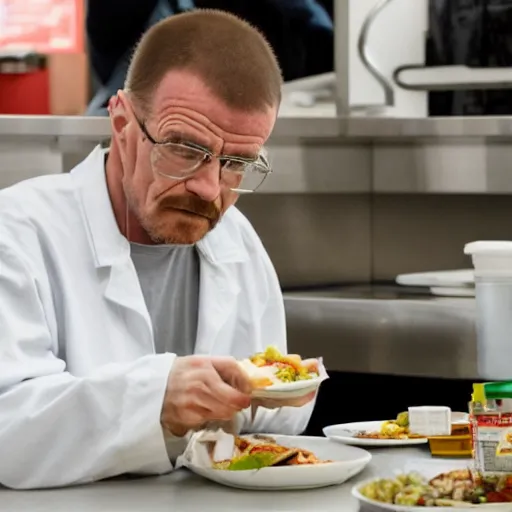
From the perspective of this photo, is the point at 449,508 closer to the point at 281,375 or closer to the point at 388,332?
the point at 281,375

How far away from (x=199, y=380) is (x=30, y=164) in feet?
6.28

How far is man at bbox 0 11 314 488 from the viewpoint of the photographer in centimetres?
196

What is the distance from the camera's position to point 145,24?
419 centimetres

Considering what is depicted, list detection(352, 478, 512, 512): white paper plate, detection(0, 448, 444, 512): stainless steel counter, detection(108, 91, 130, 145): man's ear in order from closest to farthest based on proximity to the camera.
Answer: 1. detection(352, 478, 512, 512): white paper plate
2. detection(0, 448, 444, 512): stainless steel counter
3. detection(108, 91, 130, 145): man's ear

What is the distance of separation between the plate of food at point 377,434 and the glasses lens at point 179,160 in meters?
0.52

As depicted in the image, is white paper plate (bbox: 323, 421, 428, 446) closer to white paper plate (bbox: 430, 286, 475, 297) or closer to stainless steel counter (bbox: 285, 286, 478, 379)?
stainless steel counter (bbox: 285, 286, 478, 379)

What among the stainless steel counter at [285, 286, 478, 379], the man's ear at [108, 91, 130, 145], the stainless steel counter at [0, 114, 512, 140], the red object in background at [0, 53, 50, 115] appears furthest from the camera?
the red object in background at [0, 53, 50, 115]

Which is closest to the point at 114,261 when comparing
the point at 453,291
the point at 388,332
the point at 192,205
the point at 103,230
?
the point at 103,230

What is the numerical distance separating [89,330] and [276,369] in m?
0.40

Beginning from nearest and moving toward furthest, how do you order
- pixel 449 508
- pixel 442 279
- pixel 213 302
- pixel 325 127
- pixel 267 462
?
pixel 449 508 → pixel 267 462 → pixel 213 302 → pixel 442 279 → pixel 325 127

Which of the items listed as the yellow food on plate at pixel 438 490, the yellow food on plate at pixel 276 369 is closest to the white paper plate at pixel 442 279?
the yellow food on plate at pixel 276 369

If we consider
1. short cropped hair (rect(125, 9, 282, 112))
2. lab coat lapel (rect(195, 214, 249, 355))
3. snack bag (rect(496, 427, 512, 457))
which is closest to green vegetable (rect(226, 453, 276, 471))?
snack bag (rect(496, 427, 512, 457))

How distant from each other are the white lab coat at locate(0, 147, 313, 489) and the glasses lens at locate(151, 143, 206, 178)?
16 cm

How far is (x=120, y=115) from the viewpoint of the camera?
2.32 m
